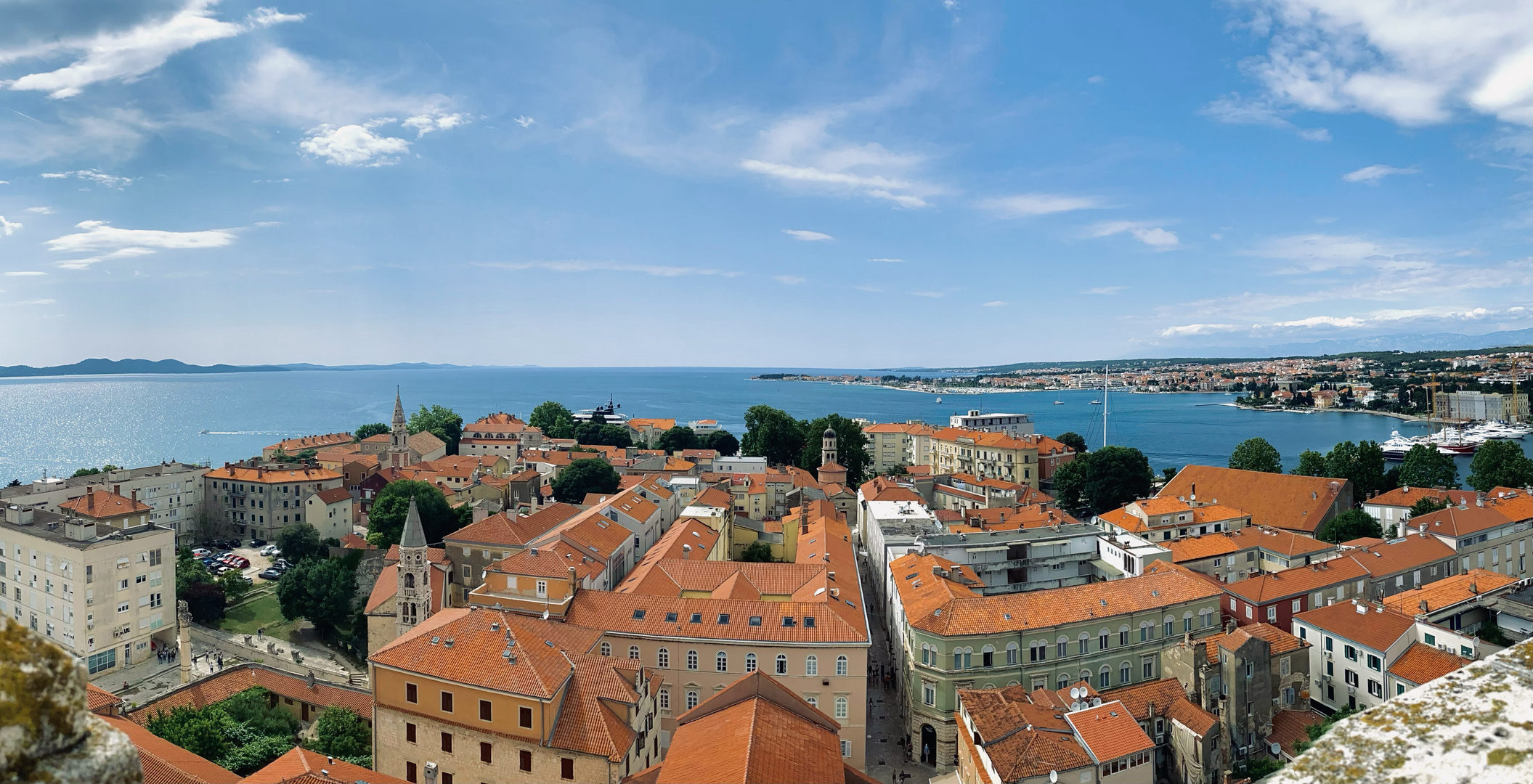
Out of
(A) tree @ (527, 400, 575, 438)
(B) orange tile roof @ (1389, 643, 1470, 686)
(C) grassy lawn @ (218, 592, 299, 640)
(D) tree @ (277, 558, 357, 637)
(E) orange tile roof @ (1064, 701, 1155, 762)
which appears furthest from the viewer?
(A) tree @ (527, 400, 575, 438)

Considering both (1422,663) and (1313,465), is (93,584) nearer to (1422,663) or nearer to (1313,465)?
(1422,663)

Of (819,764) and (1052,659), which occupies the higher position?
(819,764)

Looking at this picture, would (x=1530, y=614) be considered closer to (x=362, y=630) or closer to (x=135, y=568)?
(x=362, y=630)

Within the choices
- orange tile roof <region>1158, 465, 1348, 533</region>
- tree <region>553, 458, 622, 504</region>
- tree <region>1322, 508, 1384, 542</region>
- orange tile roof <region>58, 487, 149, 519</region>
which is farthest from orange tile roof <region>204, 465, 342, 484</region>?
tree <region>1322, 508, 1384, 542</region>

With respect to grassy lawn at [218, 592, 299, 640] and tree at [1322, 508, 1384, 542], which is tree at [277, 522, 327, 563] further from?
tree at [1322, 508, 1384, 542]

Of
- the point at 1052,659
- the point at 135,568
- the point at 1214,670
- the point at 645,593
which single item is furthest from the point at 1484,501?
the point at 135,568

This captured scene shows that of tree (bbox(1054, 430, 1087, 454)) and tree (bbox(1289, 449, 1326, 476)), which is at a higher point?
tree (bbox(1289, 449, 1326, 476))

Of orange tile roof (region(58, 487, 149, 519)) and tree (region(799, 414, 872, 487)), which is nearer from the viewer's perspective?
orange tile roof (region(58, 487, 149, 519))
